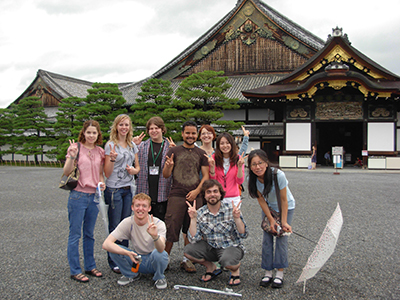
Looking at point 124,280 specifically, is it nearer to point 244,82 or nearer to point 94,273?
point 94,273

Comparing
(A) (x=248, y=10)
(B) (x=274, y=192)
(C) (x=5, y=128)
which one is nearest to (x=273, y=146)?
(A) (x=248, y=10)

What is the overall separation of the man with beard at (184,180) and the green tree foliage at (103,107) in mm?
14570

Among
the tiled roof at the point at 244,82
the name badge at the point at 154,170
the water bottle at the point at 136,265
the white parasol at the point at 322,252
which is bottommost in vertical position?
the water bottle at the point at 136,265

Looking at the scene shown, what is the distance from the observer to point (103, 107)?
17625 mm

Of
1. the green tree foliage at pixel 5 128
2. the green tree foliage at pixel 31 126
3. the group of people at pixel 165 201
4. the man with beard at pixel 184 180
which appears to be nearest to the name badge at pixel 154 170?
the group of people at pixel 165 201

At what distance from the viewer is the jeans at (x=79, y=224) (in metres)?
A: 3.03

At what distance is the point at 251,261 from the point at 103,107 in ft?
51.0

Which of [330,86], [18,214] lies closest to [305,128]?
[330,86]

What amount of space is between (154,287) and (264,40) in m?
19.8

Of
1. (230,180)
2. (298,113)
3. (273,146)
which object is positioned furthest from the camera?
(273,146)

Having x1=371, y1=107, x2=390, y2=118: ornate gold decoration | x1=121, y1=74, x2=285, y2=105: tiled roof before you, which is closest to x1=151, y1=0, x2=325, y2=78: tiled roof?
x1=121, y1=74, x2=285, y2=105: tiled roof

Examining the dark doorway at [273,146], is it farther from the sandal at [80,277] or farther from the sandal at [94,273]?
the sandal at [80,277]

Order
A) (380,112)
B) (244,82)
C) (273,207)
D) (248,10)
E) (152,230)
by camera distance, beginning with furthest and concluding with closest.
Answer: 1. (248,10)
2. (244,82)
3. (380,112)
4. (273,207)
5. (152,230)

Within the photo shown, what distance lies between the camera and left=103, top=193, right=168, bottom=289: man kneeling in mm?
2869
